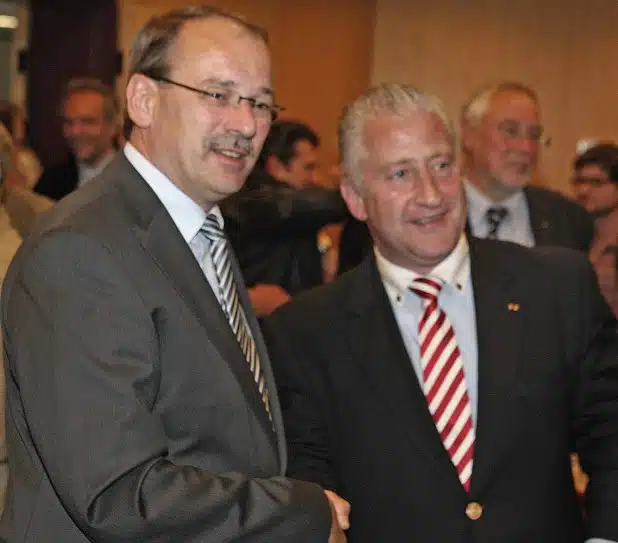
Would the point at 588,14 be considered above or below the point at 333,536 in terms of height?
above

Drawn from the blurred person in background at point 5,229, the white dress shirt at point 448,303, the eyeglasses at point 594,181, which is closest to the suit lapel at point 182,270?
the white dress shirt at point 448,303

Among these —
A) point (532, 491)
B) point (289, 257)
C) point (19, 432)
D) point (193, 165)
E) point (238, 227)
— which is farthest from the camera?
point (289, 257)

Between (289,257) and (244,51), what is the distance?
1943 mm

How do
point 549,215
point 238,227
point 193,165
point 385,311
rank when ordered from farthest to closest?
point 549,215, point 238,227, point 385,311, point 193,165

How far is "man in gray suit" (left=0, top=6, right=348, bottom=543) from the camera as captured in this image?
5.21 ft

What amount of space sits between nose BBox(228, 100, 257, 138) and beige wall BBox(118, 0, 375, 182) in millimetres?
5322

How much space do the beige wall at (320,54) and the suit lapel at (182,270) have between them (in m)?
5.42

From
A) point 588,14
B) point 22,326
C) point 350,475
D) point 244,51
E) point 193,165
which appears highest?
point 588,14

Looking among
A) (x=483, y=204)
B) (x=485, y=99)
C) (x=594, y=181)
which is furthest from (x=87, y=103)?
(x=594, y=181)

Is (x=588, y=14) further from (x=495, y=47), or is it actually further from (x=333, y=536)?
Result: (x=333, y=536)

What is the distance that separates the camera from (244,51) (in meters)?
1.92

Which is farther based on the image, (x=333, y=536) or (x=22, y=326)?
(x=333, y=536)

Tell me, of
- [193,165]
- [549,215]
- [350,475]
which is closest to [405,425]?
[350,475]

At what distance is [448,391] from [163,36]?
91 cm
